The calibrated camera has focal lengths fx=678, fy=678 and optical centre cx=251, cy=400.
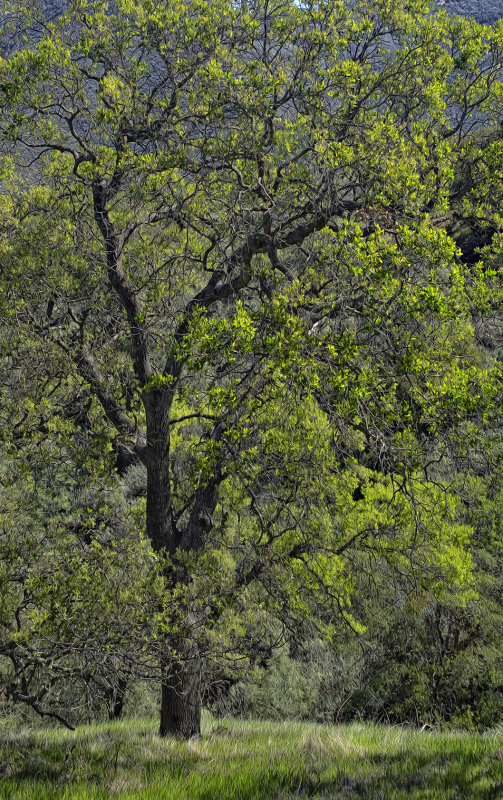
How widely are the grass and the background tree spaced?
1.07m

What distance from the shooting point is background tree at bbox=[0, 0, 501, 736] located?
7090 mm

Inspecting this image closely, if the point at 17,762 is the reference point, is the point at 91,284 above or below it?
above

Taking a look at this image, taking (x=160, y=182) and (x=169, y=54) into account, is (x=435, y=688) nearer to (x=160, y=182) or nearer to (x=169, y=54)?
(x=160, y=182)

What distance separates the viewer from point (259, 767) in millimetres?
5770

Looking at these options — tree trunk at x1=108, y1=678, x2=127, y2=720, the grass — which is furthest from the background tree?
the grass

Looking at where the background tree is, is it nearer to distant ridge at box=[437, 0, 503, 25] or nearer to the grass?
the grass

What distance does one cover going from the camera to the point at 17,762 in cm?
639

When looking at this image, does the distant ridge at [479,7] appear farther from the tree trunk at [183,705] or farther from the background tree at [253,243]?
the tree trunk at [183,705]

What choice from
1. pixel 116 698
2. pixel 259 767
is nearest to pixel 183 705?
pixel 259 767

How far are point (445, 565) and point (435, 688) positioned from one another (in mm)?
7671

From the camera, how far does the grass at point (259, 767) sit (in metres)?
4.76

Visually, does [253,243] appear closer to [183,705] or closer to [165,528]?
[165,528]

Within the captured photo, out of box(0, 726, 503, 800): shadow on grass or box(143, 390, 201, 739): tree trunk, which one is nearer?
box(0, 726, 503, 800): shadow on grass

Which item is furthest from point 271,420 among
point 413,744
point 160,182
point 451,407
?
point 413,744
